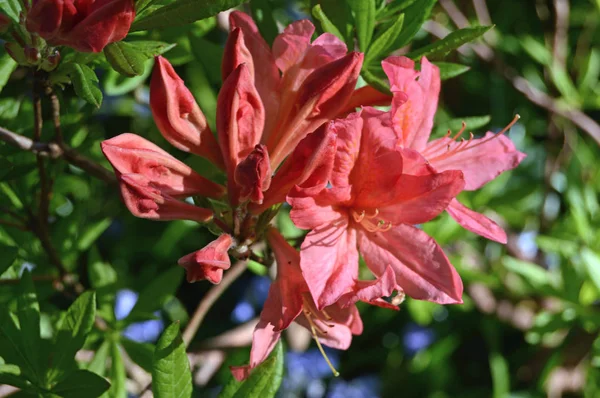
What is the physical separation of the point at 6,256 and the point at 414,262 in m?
0.72

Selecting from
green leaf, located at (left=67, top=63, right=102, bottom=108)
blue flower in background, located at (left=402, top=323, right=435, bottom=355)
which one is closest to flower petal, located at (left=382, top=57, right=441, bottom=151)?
green leaf, located at (left=67, top=63, right=102, bottom=108)

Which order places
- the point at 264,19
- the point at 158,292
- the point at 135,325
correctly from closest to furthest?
the point at 264,19
the point at 158,292
the point at 135,325

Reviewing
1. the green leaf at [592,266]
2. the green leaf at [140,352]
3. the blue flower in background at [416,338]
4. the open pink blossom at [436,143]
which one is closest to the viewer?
the open pink blossom at [436,143]

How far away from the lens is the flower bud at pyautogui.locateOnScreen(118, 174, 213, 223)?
2.88 feet

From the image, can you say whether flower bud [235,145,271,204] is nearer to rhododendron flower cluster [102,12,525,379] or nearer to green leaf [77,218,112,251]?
rhododendron flower cluster [102,12,525,379]

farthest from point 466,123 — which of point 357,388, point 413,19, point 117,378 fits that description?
point 357,388

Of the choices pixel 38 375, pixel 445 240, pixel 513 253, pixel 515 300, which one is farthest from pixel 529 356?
pixel 38 375

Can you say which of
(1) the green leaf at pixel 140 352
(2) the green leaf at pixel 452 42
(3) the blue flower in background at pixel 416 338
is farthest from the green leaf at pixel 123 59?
(3) the blue flower in background at pixel 416 338

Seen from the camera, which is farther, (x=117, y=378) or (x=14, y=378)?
(x=117, y=378)

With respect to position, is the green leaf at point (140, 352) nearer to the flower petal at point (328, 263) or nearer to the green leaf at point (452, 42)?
the flower petal at point (328, 263)

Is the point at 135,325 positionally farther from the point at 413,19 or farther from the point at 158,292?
the point at 413,19

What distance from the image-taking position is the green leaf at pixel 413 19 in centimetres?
115

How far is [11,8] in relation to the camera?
0.90 meters

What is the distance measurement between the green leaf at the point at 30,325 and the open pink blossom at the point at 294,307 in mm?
347
